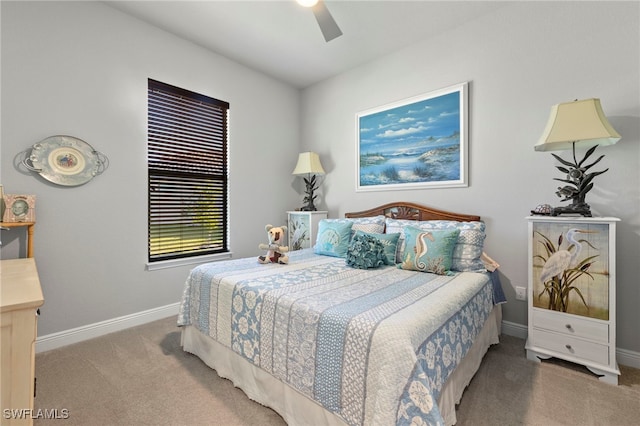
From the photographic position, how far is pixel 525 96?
2.35 meters

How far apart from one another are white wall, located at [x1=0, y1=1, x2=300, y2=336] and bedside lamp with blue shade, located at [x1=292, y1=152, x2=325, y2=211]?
1287 millimetres

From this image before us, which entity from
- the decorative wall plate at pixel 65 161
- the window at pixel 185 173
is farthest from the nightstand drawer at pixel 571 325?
the decorative wall plate at pixel 65 161

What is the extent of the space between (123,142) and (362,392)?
2.82m

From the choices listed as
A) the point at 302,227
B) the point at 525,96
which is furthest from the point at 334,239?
the point at 525,96

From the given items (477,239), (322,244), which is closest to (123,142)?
(322,244)

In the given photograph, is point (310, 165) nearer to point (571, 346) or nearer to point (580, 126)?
point (580, 126)

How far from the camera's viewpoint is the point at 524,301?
239 centimetres

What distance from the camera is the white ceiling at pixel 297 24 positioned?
7.89ft

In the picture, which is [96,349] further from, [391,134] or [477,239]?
[391,134]

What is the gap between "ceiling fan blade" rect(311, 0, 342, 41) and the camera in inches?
73.9

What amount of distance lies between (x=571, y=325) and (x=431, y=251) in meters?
1.02

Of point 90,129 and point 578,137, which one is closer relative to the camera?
point 578,137

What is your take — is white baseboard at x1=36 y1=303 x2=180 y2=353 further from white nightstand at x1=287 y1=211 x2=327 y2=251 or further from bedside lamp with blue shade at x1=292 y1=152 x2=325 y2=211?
bedside lamp with blue shade at x1=292 y1=152 x2=325 y2=211

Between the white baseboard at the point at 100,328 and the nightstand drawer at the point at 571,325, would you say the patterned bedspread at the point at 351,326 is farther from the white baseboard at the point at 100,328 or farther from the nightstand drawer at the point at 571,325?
the white baseboard at the point at 100,328
